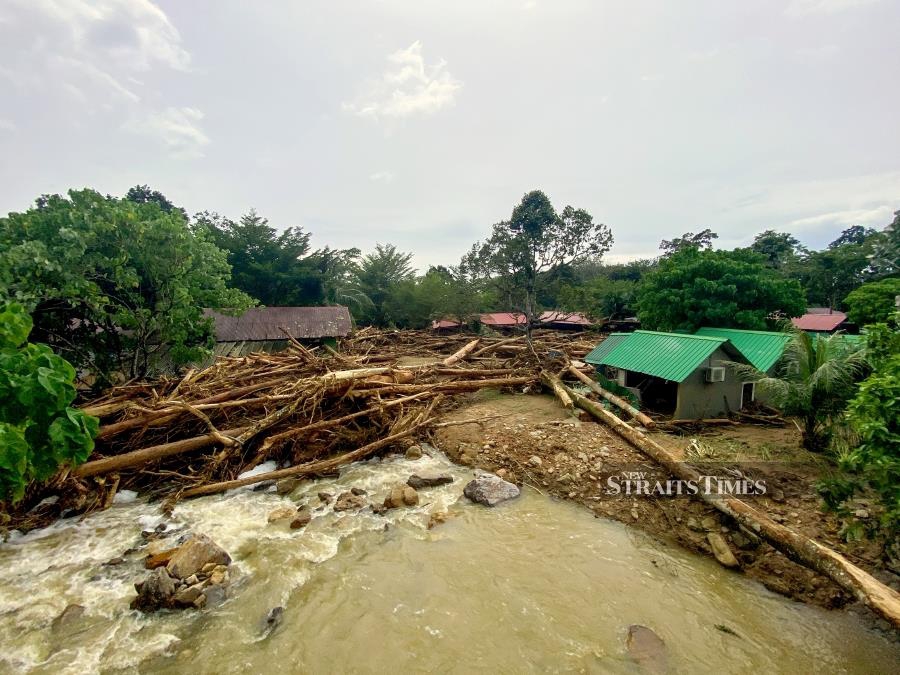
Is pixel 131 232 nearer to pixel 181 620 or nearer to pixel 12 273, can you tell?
pixel 12 273

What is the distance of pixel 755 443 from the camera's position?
26.8 feet

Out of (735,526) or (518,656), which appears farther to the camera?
(735,526)

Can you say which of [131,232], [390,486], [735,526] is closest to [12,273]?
[131,232]

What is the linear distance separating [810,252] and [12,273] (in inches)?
1915

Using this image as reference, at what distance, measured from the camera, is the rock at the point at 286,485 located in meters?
7.20

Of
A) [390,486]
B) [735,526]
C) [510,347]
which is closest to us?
[735,526]

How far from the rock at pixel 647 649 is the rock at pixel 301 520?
4791 millimetres

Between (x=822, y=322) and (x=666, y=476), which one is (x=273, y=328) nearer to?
(x=666, y=476)

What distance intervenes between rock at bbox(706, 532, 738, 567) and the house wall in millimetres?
4492

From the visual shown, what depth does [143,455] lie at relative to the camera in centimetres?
718

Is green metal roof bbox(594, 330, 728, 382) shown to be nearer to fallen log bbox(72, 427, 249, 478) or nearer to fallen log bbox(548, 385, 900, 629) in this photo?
fallen log bbox(548, 385, 900, 629)

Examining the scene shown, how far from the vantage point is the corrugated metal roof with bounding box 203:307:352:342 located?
20.6 m

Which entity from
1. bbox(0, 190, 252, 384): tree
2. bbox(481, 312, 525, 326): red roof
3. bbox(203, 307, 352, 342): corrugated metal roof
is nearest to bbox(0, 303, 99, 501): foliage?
bbox(0, 190, 252, 384): tree

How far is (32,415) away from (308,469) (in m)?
5.13
